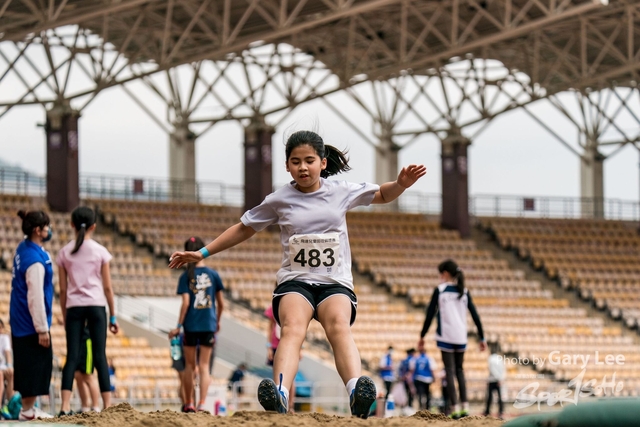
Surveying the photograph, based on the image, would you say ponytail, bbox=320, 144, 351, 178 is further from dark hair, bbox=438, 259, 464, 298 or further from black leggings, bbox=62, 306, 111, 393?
dark hair, bbox=438, 259, 464, 298

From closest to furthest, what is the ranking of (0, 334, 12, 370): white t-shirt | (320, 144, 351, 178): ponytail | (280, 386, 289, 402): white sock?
(280, 386, 289, 402): white sock, (320, 144, 351, 178): ponytail, (0, 334, 12, 370): white t-shirt

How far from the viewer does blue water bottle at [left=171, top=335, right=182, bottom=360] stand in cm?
1168

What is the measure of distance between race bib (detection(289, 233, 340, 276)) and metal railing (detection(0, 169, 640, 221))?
22609mm

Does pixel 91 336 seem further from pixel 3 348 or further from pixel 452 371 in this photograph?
pixel 3 348

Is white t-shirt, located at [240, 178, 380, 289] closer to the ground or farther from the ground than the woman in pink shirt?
farther from the ground

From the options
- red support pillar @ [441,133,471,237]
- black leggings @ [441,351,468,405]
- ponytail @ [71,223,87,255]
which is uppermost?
red support pillar @ [441,133,471,237]

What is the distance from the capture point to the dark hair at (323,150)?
740 cm

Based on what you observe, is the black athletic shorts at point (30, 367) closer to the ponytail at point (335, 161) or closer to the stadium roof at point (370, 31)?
the ponytail at point (335, 161)

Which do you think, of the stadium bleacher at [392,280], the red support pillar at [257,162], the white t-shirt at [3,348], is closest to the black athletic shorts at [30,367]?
the white t-shirt at [3,348]

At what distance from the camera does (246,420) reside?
656cm

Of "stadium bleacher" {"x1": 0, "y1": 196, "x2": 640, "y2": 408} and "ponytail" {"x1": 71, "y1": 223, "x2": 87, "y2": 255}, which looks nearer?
"ponytail" {"x1": 71, "y1": 223, "x2": 87, "y2": 255}

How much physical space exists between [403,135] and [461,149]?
1784 millimetres

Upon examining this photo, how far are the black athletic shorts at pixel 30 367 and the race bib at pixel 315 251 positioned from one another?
294cm

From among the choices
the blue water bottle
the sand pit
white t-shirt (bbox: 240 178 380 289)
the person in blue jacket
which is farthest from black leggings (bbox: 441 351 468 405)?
white t-shirt (bbox: 240 178 380 289)
